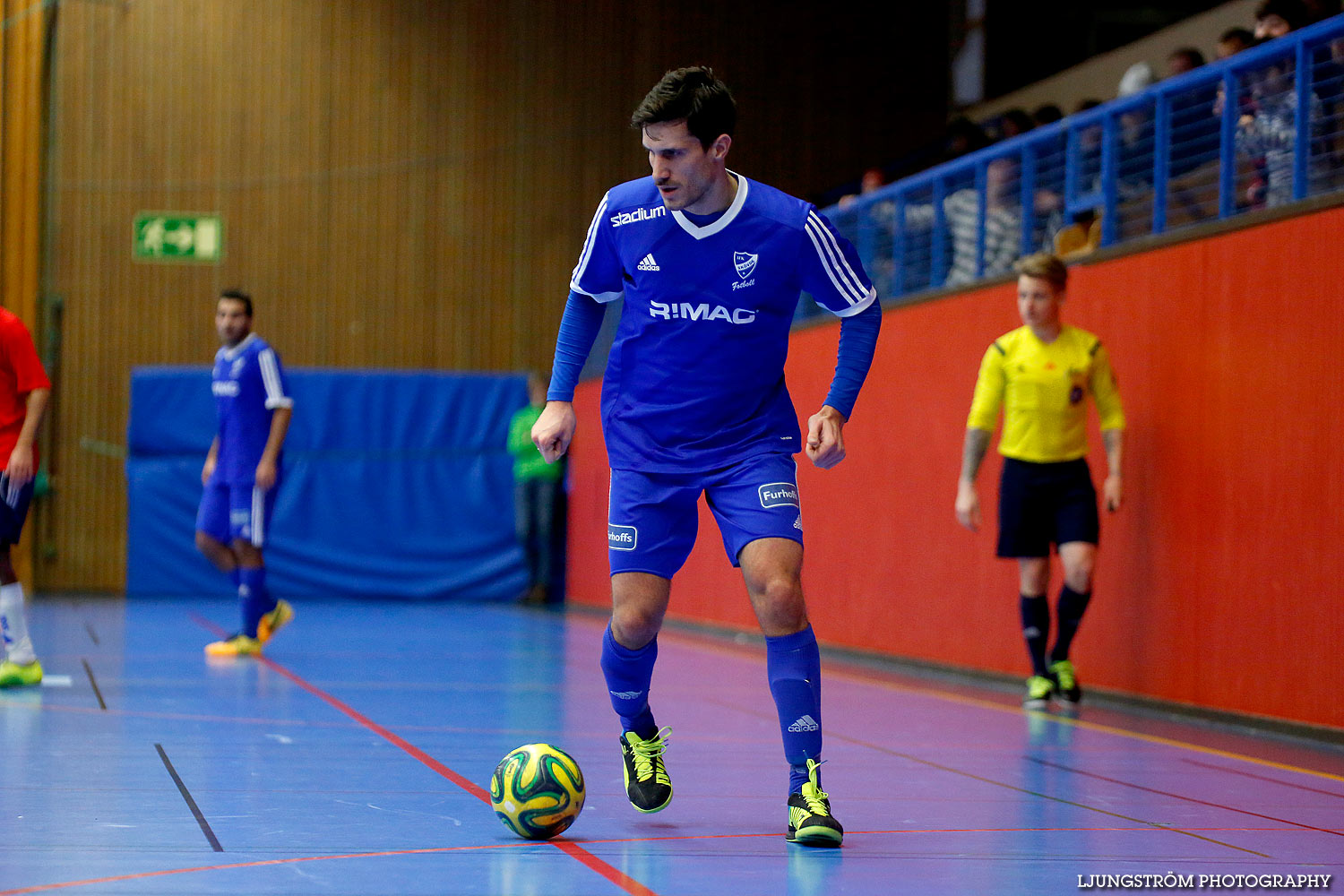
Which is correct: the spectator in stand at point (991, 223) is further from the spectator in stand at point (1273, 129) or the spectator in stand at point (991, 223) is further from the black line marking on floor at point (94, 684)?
the black line marking on floor at point (94, 684)

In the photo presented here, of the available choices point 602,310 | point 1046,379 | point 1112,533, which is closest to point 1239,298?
point 1046,379

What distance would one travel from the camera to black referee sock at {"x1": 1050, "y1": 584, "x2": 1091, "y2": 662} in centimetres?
702

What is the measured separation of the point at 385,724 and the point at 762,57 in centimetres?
1277

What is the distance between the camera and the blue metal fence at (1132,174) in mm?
6715

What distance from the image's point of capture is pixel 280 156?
1648 centimetres

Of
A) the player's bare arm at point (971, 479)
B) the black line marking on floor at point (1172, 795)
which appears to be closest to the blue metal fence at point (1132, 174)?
the player's bare arm at point (971, 479)

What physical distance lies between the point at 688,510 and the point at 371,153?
44.0 ft

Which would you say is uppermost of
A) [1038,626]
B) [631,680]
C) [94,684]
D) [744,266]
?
[744,266]

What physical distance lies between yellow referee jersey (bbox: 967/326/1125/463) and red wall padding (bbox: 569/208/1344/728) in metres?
0.36

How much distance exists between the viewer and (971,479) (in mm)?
7199

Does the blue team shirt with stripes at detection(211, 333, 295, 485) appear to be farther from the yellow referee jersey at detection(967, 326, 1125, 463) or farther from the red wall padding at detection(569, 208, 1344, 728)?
the yellow referee jersey at detection(967, 326, 1125, 463)

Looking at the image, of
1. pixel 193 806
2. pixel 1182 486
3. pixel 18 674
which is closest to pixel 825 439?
pixel 193 806

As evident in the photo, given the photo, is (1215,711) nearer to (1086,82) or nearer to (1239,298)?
(1239,298)

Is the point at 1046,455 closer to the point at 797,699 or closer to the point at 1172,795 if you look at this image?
the point at 1172,795
